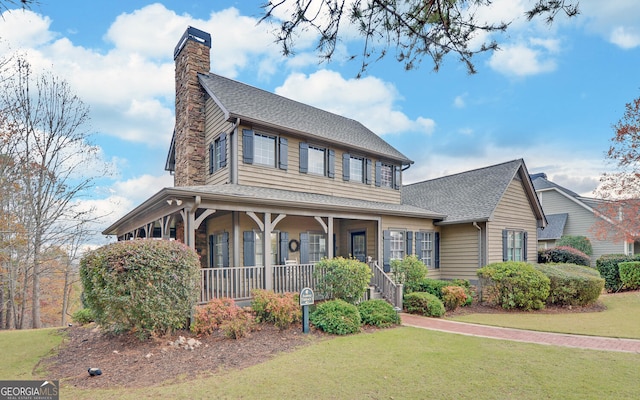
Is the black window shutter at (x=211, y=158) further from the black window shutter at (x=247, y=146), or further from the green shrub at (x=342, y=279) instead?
the green shrub at (x=342, y=279)

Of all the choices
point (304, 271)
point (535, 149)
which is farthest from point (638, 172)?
point (304, 271)

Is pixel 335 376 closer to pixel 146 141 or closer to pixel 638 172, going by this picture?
pixel 146 141

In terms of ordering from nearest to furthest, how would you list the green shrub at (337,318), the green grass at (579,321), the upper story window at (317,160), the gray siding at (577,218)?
1. the green shrub at (337,318)
2. the green grass at (579,321)
3. the upper story window at (317,160)
4. the gray siding at (577,218)

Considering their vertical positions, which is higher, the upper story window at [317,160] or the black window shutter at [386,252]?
the upper story window at [317,160]

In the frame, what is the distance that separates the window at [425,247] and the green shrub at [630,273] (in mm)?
8679

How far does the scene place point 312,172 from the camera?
→ 13.1 metres

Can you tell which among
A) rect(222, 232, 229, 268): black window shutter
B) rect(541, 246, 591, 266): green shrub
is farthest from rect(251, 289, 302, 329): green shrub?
rect(541, 246, 591, 266): green shrub

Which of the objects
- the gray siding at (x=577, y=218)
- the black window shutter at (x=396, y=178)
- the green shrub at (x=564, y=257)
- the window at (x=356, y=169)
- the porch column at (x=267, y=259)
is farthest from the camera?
the gray siding at (x=577, y=218)

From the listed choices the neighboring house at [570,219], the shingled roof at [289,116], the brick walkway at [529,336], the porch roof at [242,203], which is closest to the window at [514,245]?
the porch roof at [242,203]

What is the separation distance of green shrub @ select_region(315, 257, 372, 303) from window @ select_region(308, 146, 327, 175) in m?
4.41

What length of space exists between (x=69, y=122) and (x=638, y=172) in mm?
27501

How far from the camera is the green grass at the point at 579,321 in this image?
27.6 ft

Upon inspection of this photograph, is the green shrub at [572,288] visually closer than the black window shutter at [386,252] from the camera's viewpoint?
Yes

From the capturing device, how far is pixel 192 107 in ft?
43.6
